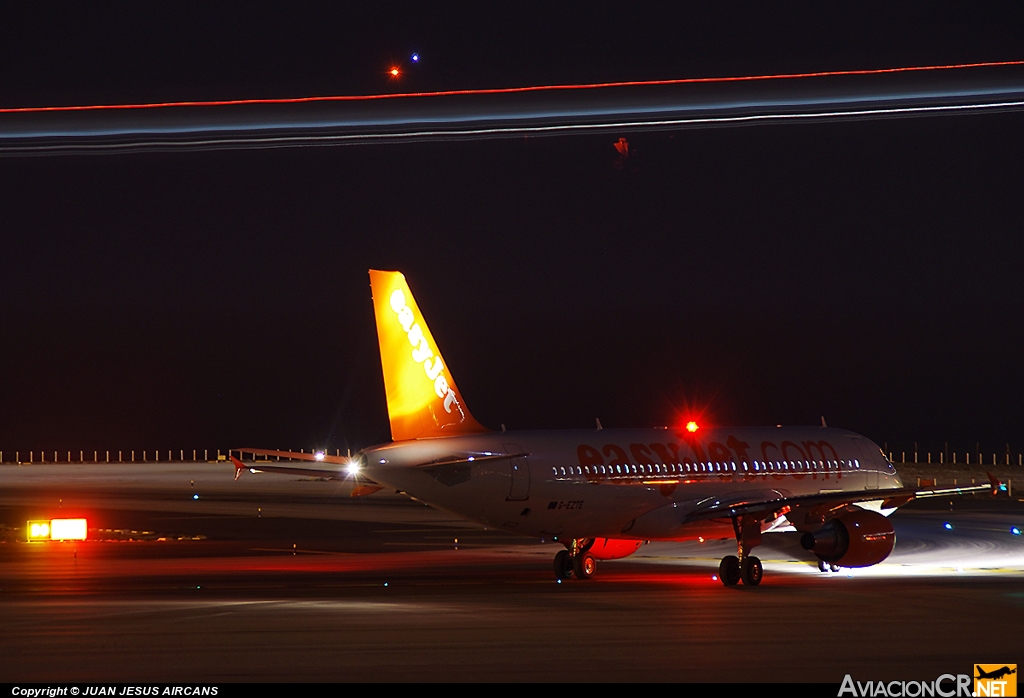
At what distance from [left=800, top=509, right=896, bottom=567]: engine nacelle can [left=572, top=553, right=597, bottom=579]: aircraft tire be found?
5137 millimetres

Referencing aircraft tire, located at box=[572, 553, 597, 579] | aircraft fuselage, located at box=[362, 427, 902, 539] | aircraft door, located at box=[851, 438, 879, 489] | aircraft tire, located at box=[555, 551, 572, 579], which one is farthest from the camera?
aircraft door, located at box=[851, 438, 879, 489]

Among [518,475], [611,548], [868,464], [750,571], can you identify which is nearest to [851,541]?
[750,571]

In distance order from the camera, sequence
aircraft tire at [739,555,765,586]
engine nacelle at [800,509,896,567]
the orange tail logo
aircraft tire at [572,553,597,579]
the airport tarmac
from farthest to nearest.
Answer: aircraft tire at [572,553,597,579], the orange tail logo, engine nacelle at [800,509,896,567], aircraft tire at [739,555,765,586], the airport tarmac

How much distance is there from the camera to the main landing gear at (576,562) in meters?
32.3

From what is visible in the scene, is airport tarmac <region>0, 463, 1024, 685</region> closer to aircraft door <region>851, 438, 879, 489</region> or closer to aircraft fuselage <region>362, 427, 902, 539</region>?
aircraft fuselage <region>362, 427, 902, 539</region>

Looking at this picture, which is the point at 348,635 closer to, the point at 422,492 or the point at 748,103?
the point at 422,492

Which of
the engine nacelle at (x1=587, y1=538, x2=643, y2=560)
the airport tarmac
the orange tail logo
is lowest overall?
the airport tarmac

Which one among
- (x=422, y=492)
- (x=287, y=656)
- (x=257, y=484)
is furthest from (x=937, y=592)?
(x=257, y=484)

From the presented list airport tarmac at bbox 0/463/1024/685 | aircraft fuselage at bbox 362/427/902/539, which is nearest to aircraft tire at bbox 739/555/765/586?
airport tarmac at bbox 0/463/1024/685

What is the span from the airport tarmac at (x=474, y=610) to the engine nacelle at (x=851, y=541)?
2.03 feet

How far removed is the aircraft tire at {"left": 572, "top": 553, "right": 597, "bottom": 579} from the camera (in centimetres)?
3241

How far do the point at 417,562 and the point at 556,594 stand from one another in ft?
33.7

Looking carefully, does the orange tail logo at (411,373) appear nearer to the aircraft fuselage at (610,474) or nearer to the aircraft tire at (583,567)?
the aircraft fuselage at (610,474)

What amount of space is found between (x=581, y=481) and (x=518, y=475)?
6.03ft
